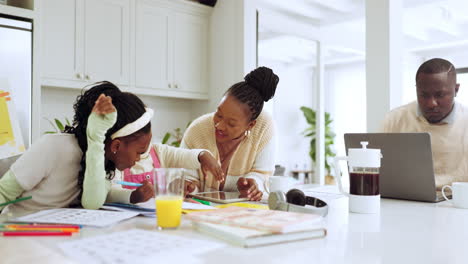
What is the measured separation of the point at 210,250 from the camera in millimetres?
812

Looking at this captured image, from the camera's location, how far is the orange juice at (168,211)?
97 centimetres

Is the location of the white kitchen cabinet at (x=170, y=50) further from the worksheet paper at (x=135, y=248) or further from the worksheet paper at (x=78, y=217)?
the worksheet paper at (x=135, y=248)

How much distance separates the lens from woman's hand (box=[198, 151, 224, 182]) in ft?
5.59

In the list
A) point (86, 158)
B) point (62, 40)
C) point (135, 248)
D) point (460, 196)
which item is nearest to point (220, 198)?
point (86, 158)

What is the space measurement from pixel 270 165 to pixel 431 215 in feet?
2.93

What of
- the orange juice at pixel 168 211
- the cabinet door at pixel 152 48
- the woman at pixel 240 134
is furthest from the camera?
the cabinet door at pixel 152 48

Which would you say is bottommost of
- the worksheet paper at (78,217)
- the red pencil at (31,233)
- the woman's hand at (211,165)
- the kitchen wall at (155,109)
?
the red pencil at (31,233)

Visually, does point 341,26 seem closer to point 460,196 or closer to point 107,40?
point 107,40

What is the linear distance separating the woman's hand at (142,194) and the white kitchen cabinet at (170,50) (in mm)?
2402

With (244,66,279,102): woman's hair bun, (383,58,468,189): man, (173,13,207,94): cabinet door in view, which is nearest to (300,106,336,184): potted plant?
(173,13,207,94): cabinet door

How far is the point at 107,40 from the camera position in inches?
135

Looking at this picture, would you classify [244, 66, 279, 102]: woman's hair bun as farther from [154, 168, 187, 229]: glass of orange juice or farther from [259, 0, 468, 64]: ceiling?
[259, 0, 468, 64]: ceiling

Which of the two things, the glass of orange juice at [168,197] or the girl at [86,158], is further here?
the girl at [86,158]

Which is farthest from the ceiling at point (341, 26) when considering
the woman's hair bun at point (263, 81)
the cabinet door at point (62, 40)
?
the woman's hair bun at point (263, 81)
